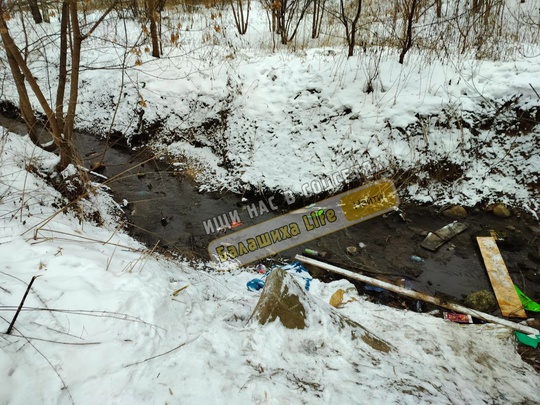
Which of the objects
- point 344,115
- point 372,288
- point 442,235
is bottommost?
point 372,288

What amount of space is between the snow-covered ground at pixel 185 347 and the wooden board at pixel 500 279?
481 mm

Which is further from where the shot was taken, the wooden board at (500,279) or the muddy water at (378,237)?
the muddy water at (378,237)

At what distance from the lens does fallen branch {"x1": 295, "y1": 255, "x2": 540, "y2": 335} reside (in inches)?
107

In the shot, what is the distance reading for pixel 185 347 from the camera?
175 centimetres

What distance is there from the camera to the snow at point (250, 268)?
1.56 metres

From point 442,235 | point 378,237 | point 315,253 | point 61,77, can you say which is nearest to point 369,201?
point 378,237

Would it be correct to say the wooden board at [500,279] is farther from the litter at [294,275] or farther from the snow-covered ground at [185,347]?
the litter at [294,275]

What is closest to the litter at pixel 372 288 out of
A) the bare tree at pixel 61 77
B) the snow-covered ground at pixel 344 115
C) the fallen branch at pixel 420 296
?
the fallen branch at pixel 420 296

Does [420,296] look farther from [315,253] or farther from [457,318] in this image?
[315,253]

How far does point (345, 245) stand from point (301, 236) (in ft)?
2.01

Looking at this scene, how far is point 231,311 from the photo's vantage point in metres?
2.40

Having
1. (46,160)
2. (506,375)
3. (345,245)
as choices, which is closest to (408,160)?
(345,245)

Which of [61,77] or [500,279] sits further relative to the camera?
[61,77]

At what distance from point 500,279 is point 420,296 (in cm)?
99
